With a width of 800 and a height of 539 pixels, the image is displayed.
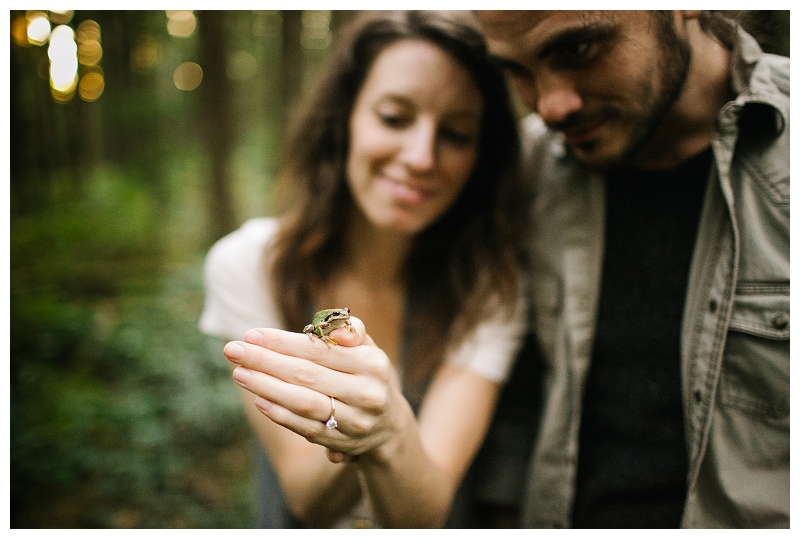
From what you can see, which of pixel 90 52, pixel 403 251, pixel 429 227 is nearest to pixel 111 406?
pixel 403 251

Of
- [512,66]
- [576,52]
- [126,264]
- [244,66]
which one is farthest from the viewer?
[244,66]

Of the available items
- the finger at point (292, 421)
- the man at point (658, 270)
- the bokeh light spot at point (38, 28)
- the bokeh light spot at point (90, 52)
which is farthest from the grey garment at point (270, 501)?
the bokeh light spot at point (90, 52)

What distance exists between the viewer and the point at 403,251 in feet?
8.54

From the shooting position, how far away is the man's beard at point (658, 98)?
5.83 feet

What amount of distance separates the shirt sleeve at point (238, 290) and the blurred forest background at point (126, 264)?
5.11 ft

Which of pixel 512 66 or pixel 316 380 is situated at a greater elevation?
pixel 512 66

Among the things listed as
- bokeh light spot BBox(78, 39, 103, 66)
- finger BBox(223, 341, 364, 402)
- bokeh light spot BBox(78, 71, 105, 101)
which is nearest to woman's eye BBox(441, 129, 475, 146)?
finger BBox(223, 341, 364, 402)

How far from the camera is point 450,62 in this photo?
6.98 feet

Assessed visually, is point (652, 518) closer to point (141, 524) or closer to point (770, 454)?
point (770, 454)

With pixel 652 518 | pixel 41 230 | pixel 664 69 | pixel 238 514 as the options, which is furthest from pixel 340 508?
pixel 41 230

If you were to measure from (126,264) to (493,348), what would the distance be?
8.57 m

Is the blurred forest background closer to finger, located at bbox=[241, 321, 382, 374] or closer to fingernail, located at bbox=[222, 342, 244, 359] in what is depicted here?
finger, located at bbox=[241, 321, 382, 374]

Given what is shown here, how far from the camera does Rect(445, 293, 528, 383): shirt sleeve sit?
2.22 meters

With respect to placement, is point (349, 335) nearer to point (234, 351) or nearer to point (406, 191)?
point (234, 351)
